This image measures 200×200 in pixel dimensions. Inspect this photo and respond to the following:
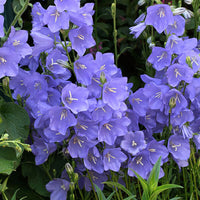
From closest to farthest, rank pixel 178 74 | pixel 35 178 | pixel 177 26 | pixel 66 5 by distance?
pixel 66 5 → pixel 178 74 → pixel 177 26 → pixel 35 178

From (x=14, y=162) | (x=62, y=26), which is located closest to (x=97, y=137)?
(x=14, y=162)

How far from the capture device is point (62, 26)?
4.90ft

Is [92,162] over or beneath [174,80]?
beneath

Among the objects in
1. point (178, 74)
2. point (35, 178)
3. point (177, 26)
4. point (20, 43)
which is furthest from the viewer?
point (35, 178)

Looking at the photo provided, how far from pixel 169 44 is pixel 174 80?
0.53 ft

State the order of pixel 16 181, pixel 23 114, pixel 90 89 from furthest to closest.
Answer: pixel 16 181 < pixel 23 114 < pixel 90 89

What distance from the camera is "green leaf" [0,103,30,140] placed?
173 centimetres

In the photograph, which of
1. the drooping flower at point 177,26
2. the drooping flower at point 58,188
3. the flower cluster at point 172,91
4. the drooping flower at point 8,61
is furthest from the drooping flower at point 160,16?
the drooping flower at point 58,188

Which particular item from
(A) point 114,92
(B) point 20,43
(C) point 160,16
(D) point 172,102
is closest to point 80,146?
(A) point 114,92

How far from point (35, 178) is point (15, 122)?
1.20 feet

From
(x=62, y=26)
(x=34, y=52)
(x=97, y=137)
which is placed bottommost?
(x=97, y=137)

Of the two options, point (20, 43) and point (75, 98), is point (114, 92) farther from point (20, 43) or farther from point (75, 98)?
point (20, 43)

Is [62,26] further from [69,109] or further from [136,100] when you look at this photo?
[136,100]

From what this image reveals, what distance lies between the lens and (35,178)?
1.97 meters
